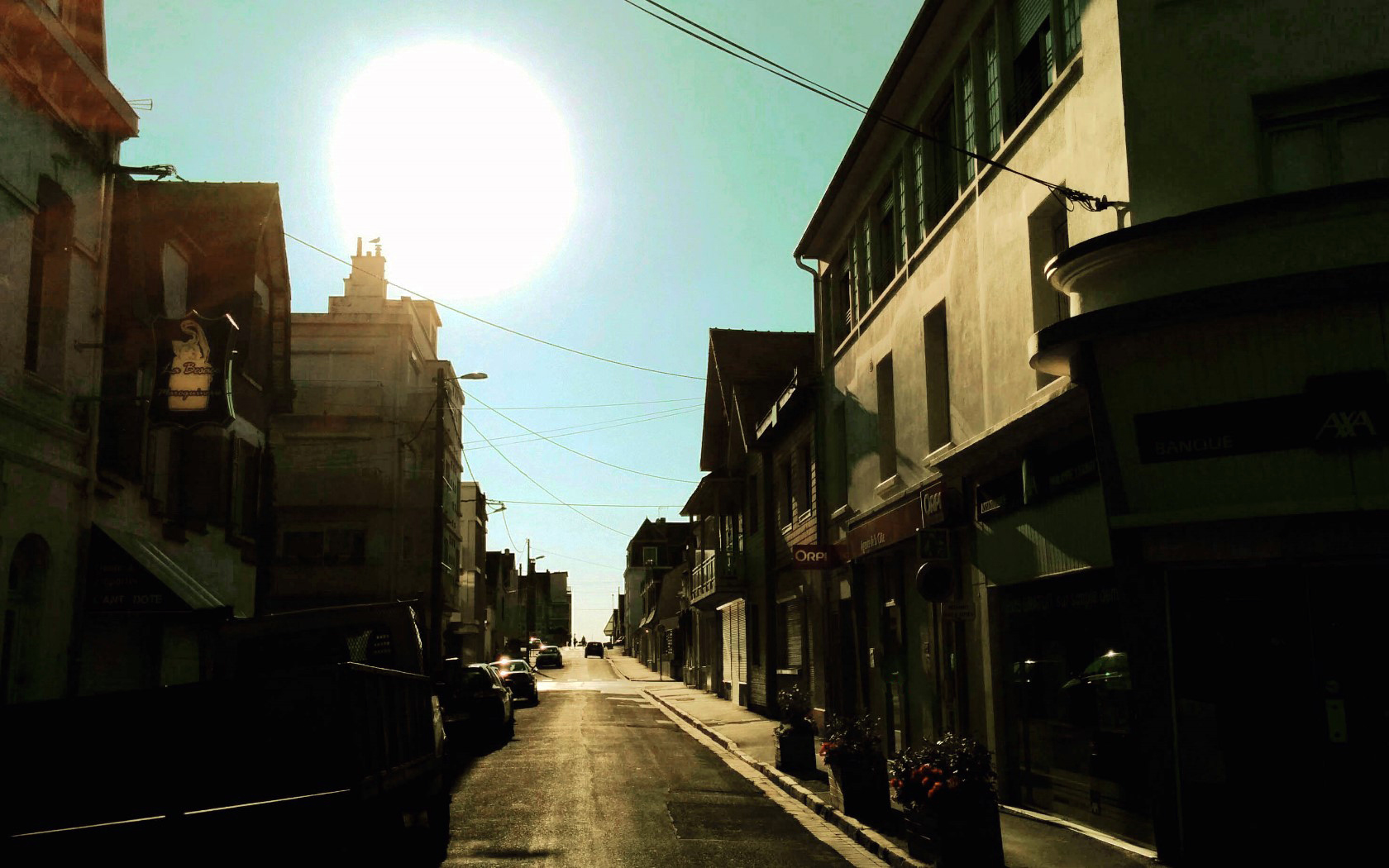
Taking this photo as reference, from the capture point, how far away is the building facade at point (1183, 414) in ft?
28.6

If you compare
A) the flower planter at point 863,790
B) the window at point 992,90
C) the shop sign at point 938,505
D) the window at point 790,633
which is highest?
the window at point 992,90

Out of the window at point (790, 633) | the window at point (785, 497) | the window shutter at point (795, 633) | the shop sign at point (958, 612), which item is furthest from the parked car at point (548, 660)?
the shop sign at point (958, 612)

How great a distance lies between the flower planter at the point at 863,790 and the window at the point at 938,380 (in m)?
4.96

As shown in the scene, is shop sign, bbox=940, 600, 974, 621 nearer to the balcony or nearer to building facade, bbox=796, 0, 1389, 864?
building facade, bbox=796, 0, 1389, 864

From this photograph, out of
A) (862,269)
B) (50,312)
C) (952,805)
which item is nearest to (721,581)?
(862,269)

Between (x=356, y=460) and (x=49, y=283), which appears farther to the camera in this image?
(x=356, y=460)

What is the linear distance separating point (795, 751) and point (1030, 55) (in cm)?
988

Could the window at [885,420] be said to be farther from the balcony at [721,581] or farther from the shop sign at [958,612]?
the balcony at [721,581]

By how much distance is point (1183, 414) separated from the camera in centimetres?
948

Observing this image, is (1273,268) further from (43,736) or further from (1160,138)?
(43,736)

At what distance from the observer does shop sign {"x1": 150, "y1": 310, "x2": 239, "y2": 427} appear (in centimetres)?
1593

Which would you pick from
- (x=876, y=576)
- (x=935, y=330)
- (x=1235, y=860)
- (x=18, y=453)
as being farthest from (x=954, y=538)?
(x=18, y=453)

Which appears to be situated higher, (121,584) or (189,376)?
(189,376)

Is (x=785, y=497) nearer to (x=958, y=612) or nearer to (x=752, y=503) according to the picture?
(x=752, y=503)
